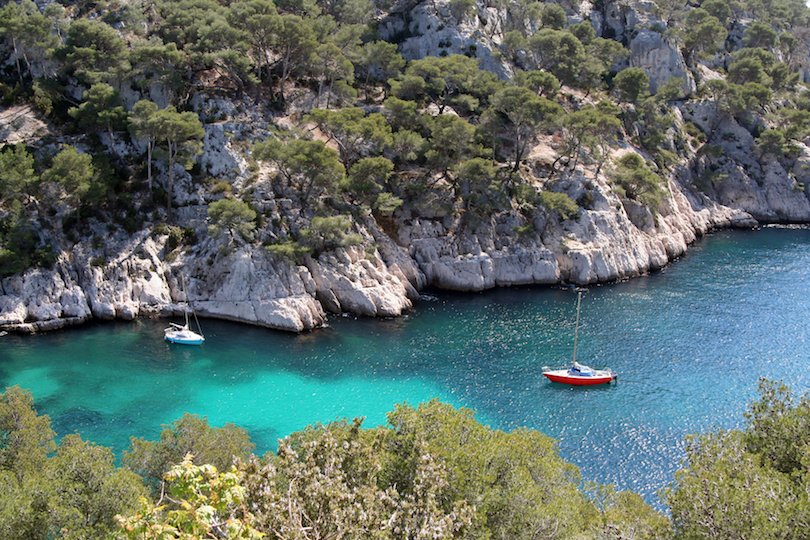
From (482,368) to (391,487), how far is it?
28973 mm

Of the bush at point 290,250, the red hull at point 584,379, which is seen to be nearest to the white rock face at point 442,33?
the bush at point 290,250

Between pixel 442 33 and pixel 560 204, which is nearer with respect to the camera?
pixel 560 204

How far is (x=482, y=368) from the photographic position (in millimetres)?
47906

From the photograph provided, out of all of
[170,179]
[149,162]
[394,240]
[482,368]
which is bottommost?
[482,368]

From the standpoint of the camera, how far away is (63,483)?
2039cm

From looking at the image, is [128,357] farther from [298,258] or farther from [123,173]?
[123,173]

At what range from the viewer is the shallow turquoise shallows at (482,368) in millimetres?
39375

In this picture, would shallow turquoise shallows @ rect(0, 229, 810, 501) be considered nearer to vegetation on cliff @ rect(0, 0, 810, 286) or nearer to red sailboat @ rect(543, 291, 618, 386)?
red sailboat @ rect(543, 291, 618, 386)

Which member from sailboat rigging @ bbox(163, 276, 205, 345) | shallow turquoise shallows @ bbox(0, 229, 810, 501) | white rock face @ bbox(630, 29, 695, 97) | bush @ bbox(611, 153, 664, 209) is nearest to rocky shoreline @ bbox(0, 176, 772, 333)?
shallow turquoise shallows @ bbox(0, 229, 810, 501)

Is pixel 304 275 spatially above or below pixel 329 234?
below

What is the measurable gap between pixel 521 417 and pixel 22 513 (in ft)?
96.3

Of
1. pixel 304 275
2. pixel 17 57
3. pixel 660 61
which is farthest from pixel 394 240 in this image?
pixel 660 61

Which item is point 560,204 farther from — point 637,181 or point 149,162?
point 149,162

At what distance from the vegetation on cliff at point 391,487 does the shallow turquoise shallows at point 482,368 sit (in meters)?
11.6
